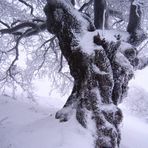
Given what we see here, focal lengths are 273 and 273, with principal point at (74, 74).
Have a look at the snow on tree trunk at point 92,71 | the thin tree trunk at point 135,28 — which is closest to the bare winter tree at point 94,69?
the snow on tree trunk at point 92,71

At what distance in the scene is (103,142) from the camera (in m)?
5.14

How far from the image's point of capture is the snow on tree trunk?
17.6ft

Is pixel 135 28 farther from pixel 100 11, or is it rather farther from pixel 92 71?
pixel 92 71

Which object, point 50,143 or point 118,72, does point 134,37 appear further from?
point 50,143

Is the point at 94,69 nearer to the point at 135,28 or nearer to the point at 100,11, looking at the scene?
the point at 100,11

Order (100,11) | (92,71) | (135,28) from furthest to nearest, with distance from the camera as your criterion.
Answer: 1. (135,28)
2. (100,11)
3. (92,71)

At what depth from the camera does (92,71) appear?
5.70m

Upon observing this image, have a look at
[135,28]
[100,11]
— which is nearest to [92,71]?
[100,11]

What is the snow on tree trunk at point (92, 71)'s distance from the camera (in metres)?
5.38

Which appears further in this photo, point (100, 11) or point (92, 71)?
point (100, 11)

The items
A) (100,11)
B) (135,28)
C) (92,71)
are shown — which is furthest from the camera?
(135,28)

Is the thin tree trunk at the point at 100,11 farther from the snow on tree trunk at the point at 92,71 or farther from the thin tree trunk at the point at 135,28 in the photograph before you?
the thin tree trunk at the point at 135,28

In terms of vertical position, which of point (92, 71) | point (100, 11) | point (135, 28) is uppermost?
point (100, 11)

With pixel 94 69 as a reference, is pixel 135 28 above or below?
above
